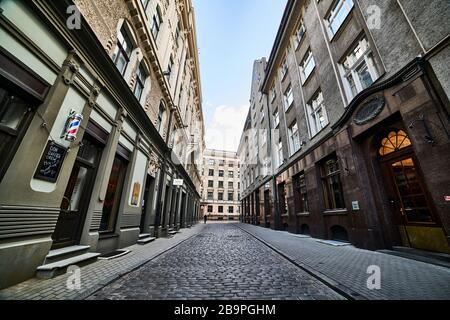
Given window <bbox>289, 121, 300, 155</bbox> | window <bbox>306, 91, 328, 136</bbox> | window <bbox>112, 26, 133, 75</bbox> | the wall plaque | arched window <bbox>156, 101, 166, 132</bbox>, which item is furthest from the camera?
window <bbox>289, 121, 300, 155</bbox>

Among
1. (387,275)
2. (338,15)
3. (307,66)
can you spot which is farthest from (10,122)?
(307,66)

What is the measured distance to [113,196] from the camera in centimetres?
675

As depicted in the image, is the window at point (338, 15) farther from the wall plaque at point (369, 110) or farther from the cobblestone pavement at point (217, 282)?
the cobblestone pavement at point (217, 282)

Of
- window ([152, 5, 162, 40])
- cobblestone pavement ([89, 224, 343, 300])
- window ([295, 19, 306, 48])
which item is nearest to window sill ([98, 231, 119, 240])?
cobblestone pavement ([89, 224, 343, 300])

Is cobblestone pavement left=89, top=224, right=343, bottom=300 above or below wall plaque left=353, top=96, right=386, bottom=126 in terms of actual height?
below

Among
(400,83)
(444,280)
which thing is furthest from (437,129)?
(444,280)

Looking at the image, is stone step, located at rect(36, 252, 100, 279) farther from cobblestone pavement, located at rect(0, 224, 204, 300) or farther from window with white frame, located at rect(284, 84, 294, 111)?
window with white frame, located at rect(284, 84, 294, 111)

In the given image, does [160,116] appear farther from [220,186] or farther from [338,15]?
[220,186]

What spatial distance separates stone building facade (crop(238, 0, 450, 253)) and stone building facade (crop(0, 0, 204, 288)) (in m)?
8.90

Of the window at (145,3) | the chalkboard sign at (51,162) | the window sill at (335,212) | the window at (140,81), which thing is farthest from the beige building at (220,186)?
the chalkboard sign at (51,162)

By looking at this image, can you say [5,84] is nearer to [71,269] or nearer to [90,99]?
[90,99]

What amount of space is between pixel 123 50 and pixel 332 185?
11.3m

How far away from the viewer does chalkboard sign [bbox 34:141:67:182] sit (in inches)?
146

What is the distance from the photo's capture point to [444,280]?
10.8 ft
